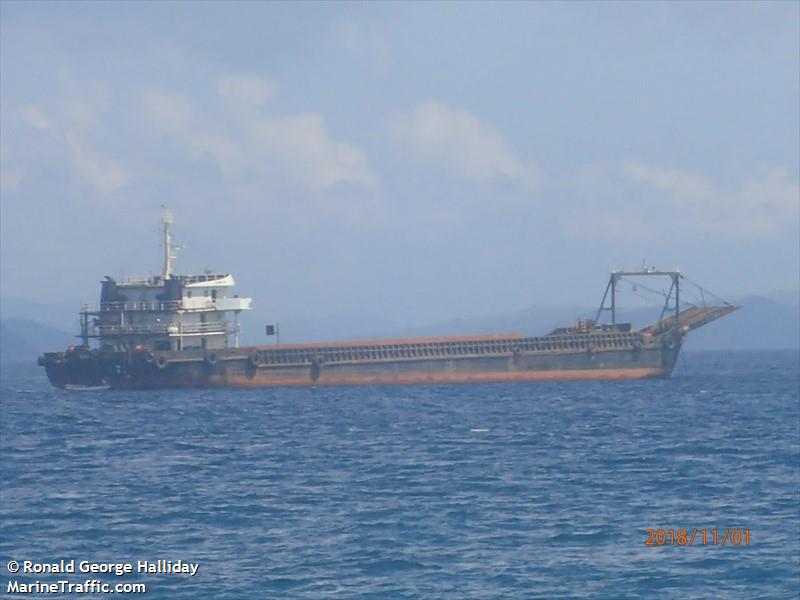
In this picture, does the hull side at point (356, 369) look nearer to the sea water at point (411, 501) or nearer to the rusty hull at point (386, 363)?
the rusty hull at point (386, 363)

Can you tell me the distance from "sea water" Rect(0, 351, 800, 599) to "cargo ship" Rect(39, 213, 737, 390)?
47.3 ft

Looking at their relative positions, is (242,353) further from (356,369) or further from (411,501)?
(411,501)

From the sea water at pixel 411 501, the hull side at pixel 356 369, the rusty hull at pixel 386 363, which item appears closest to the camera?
the sea water at pixel 411 501

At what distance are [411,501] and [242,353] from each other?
4650 cm

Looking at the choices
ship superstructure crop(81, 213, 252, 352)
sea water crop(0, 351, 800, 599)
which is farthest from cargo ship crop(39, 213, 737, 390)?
sea water crop(0, 351, 800, 599)

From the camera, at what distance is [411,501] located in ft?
113

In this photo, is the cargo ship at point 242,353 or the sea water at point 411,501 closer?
the sea water at point 411,501

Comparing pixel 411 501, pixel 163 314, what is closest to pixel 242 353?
pixel 163 314

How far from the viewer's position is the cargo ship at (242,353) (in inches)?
3088

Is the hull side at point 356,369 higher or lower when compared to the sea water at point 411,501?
higher

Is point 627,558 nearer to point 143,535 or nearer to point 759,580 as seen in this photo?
point 759,580

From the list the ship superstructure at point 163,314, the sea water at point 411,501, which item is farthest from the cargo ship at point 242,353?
the sea water at point 411,501

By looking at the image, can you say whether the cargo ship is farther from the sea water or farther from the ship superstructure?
the sea water

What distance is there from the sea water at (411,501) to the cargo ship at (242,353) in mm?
14417
